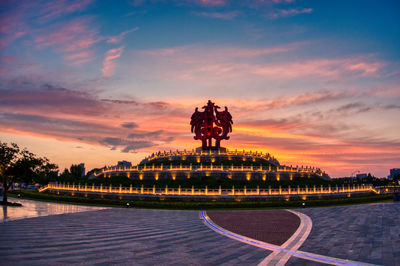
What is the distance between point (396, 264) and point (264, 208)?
2294 centimetres

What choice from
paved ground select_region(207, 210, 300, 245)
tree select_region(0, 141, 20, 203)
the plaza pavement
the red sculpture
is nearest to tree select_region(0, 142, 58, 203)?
tree select_region(0, 141, 20, 203)

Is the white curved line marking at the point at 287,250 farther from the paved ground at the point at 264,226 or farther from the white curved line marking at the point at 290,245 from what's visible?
the paved ground at the point at 264,226

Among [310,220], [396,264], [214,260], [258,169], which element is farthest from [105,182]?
[396,264]

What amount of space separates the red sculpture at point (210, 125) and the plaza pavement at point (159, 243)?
156 ft

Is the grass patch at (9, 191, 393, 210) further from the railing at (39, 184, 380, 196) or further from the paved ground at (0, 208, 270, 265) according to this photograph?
the paved ground at (0, 208, 270, 265)

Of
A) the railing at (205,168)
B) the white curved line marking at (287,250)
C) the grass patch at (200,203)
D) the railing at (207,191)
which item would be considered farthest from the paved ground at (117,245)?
the railing at (205,168)

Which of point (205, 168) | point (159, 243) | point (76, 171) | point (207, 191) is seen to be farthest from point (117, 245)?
point (76, 171)

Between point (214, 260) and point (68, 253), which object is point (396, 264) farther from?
point (68, 253)

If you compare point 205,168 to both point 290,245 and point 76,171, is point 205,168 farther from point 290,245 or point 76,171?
point 76,171

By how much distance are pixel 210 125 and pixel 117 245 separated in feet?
184

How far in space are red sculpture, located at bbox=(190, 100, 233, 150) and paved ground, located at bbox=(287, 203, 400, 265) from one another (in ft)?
152

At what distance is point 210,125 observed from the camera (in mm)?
70250

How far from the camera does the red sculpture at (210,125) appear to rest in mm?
70000

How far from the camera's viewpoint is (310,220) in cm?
2450
